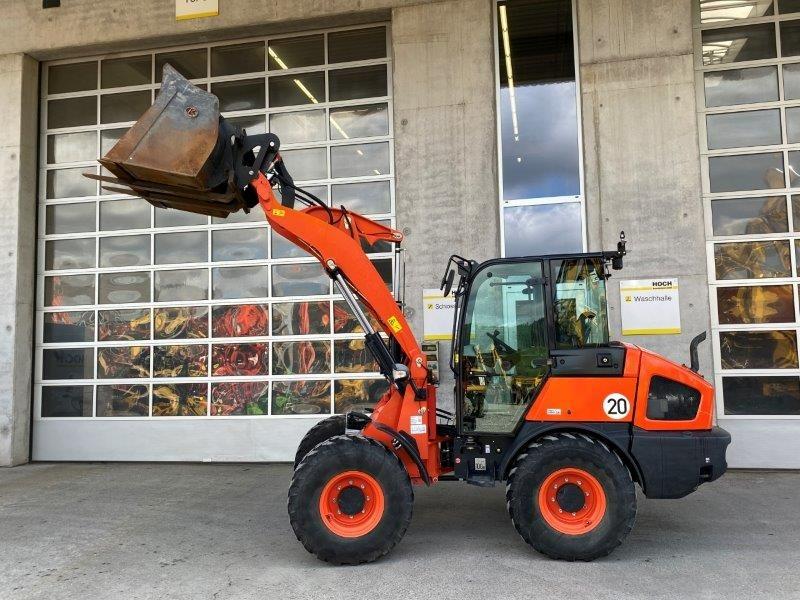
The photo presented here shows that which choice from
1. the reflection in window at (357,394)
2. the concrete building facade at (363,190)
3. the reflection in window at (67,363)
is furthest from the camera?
the reflection in window at (67,363)

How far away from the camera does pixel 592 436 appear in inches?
170

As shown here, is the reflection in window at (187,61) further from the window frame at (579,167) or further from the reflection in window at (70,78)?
the window frame at (579,167)

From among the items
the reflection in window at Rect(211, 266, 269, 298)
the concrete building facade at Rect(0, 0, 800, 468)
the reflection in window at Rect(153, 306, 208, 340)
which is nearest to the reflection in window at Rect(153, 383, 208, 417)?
the concrete building facade at Rect(0, 0, 800, 468)

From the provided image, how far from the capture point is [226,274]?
8.38 meters

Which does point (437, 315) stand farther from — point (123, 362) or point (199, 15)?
point (199, 15)

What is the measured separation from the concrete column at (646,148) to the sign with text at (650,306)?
77 mm

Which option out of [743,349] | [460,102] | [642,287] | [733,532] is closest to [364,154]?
[460,102]

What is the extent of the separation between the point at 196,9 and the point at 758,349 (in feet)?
27.6

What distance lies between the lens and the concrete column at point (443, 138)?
7496mm

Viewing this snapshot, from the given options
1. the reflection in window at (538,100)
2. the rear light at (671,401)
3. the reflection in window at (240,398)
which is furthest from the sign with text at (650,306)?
the reflection in window at (240,398)

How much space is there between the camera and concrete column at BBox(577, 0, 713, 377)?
707cm

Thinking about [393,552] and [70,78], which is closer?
[393,552]

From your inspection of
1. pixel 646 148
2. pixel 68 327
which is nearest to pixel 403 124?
pixel 646 148

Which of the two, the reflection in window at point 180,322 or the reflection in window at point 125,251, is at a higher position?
the reflection in window at point 125,251
